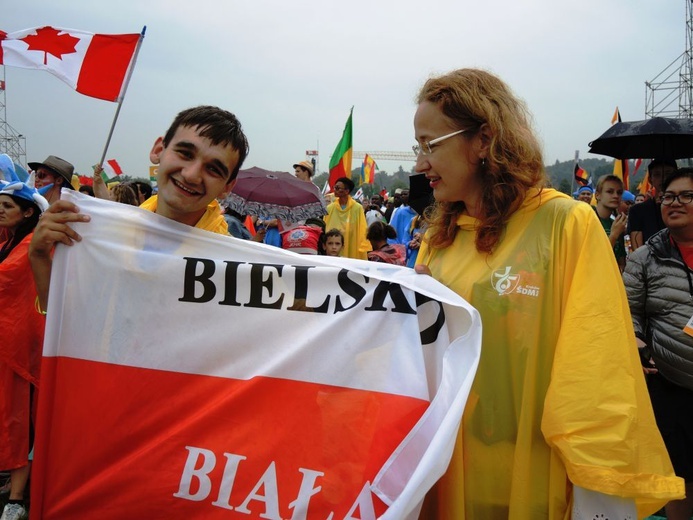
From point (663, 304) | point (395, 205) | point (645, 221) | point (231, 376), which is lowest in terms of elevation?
point (231, 376)

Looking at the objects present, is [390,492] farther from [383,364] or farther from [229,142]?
[229,142]

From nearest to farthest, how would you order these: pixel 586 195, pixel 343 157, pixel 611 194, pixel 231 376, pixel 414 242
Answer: pixel 231 376 < pixel 611 194 < pixel 414 242 < pixel 586 195 < pixel 343 157

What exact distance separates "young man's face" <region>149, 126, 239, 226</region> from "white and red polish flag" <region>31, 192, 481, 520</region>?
11 cm

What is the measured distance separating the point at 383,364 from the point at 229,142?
3.47 ft

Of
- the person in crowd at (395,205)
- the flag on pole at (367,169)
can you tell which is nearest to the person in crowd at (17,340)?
the person in crowd at (395,205)

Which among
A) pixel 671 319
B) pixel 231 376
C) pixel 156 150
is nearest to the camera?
pixel 231 376

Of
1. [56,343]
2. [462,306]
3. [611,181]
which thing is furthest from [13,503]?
[611,181]

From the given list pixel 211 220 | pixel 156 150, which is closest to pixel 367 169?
pixel 211 220

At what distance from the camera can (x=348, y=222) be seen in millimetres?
9062

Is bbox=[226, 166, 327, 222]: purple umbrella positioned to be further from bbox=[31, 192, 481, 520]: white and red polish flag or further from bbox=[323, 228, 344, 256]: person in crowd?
bbox=[31, 192, 481, 520]: white and red polish flag

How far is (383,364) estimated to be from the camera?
1.75 meters

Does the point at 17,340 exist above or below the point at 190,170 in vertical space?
below

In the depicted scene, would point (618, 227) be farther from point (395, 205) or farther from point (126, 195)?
point (395, 205)

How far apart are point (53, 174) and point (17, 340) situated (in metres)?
2.79
